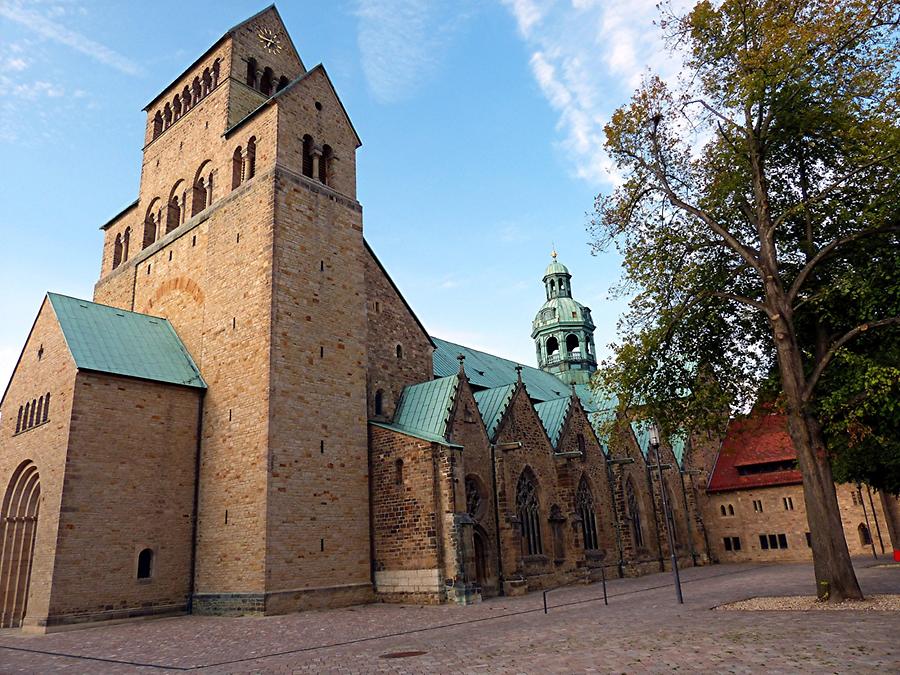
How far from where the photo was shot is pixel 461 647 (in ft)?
43.5

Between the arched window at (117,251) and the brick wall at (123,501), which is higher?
the arched window at (117,251)

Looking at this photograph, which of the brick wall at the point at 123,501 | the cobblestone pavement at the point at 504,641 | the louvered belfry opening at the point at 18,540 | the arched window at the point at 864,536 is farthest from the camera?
the arched window at the point at 864,536

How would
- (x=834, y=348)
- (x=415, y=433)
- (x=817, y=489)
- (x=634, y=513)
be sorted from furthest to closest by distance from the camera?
(x=634, y=513) → (x=415, y=433) → (x=834, y=348) → (x=817, y=489)

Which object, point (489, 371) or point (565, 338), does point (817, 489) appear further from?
point (565, 338)

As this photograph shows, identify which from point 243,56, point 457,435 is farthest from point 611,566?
point 243,56

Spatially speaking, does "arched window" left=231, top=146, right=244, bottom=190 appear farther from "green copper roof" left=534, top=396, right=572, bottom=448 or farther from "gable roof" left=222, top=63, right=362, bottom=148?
"green copper roof" left=534, top=396, right=572, bottom=448

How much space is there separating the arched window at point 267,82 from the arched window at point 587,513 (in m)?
25.6

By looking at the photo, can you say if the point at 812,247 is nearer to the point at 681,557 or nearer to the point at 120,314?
the point at 120,314

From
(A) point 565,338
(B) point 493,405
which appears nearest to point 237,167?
(B) point 493,405

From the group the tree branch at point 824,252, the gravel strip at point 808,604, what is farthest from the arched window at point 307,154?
the gravel strip at point 808,604

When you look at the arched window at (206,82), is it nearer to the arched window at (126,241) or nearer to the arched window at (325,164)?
the arched window at (325,164)

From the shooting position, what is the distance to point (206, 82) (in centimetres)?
3300

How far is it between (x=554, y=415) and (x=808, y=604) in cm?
1999

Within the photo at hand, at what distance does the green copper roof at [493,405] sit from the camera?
3005cm
